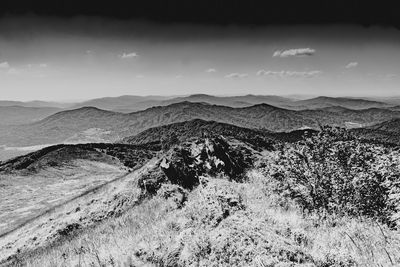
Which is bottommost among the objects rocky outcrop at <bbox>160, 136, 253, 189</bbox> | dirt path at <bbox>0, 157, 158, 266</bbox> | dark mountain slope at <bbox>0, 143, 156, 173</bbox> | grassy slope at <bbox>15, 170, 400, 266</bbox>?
dark mountain slope at <bbox>0, 143, 156, 173</bbox>

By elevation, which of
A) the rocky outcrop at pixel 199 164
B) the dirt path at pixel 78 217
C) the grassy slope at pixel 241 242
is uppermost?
the grassy slope at pixel 241 242

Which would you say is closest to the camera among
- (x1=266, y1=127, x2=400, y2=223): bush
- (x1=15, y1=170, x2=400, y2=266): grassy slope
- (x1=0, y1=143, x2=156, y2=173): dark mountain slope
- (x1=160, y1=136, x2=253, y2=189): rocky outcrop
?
(x1=15, y1=170, x2=400, y2=266): grassy slope

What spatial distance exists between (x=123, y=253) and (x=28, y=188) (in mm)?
52171

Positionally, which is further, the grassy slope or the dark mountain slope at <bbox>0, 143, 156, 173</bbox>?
the dark mountain slope at <bbox>0, 143, 156, 173</bbox>

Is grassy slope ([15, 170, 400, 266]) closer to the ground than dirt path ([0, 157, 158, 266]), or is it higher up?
higher up

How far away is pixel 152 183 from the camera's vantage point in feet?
49.8

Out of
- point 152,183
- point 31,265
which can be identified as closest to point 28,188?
point 152,183

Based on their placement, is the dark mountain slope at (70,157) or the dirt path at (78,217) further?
the dark mountain slope at (70,157)

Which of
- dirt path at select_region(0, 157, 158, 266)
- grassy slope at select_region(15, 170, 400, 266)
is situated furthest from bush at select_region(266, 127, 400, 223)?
dirt path at select_region(0, 157, 158, 266)

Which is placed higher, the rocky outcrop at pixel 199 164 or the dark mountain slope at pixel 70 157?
the rocky outcrop at pixel 199 164

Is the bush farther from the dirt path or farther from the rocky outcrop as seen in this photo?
the dirt path

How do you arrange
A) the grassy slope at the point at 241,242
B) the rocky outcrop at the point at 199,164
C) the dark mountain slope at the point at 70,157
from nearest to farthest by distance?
the grassy slope at the point at 241,242
the rocky outcrop at the point at 199,164
the dark mountain slope at the point at 70,157

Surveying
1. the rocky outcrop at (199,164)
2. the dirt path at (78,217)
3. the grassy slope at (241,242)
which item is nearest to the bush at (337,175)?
the grassy slope at (241,242)

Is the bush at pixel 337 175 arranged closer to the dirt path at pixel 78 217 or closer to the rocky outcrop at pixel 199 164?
the rocky outcrop at pixel 199 164
